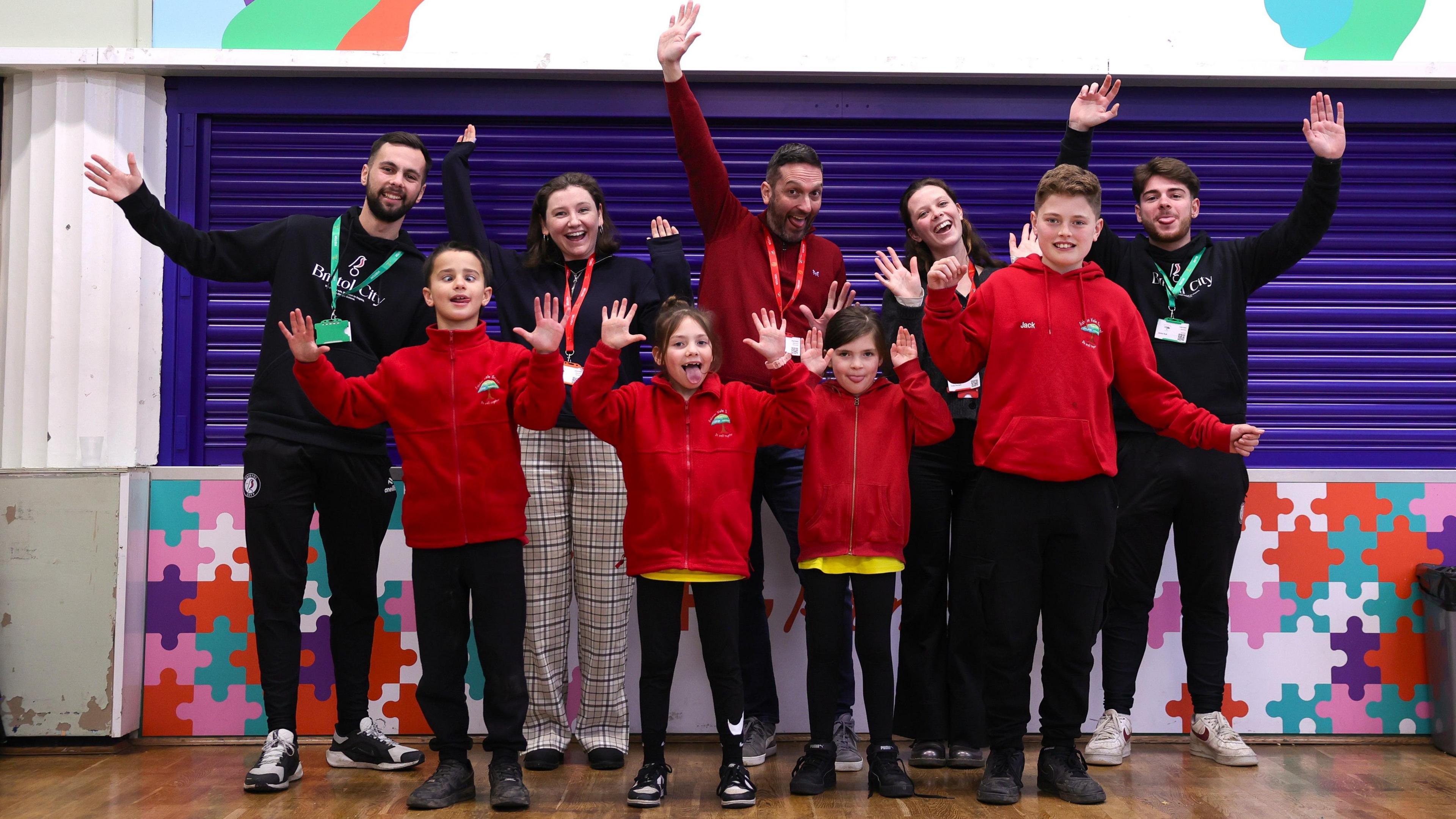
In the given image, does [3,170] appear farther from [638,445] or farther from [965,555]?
[965,555]

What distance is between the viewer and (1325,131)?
3.45 metres

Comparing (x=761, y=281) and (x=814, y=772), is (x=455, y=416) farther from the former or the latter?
(x=814, y=772)

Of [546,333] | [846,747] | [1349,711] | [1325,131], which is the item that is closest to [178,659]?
[546,333]

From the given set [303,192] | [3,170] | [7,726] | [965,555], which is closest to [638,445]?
[965,555]

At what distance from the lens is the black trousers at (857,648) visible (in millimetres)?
2953

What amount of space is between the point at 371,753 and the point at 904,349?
2066mm

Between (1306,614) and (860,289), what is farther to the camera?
(860,289)

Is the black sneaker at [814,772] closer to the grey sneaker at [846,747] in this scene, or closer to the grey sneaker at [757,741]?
the grey sneaker at [846,747]

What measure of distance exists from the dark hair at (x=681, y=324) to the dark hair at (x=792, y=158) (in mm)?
683

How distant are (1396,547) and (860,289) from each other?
219cm

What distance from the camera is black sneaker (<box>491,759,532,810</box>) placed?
2.78 metres

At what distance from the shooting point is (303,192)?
13.3 ft

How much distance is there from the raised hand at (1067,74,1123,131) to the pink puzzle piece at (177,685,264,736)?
11.3 feet

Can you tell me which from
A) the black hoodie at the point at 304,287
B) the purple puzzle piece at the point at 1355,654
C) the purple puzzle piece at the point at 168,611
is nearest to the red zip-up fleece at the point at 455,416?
the black hoodie at the point at 304,287
